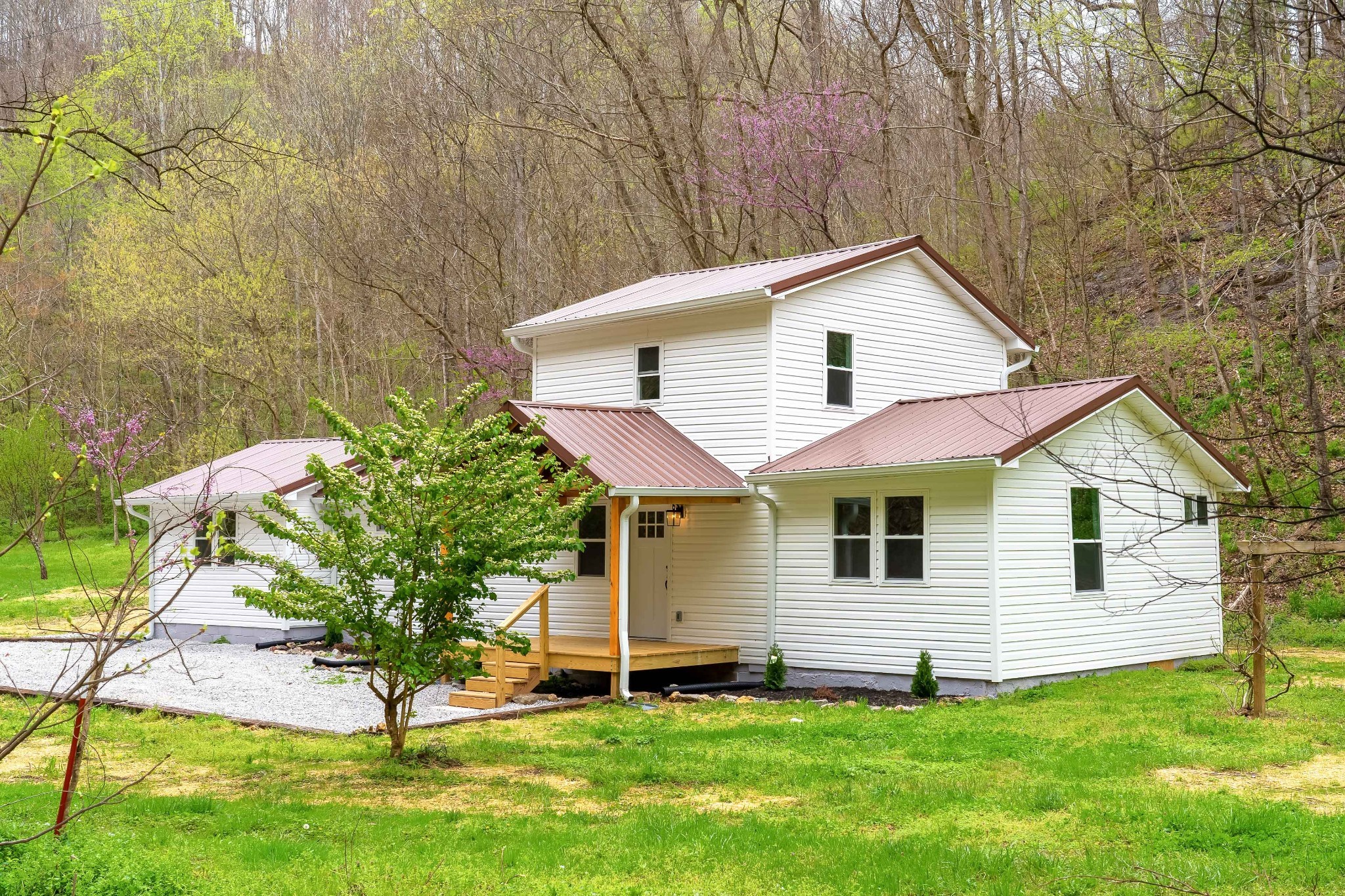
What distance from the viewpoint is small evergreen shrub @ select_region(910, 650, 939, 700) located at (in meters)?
14.2

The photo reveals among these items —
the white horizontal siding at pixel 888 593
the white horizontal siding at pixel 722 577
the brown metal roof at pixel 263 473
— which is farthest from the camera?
the brown metal roof at pixel 263 473

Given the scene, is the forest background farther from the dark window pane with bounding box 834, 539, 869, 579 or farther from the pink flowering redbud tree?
the dark window pane with bounding box 834, 539, 869, 579

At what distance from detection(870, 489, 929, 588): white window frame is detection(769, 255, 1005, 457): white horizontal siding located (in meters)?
1.87

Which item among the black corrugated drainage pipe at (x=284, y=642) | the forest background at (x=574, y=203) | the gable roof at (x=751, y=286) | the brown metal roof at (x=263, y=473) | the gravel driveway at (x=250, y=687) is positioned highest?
the forest background at (x=574, y=203)

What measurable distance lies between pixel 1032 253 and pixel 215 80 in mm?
26277

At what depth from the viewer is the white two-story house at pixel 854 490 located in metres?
14.5

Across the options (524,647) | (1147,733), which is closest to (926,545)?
(1147,733)

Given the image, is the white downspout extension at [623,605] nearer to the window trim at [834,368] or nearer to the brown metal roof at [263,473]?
the window trim at [834,368]

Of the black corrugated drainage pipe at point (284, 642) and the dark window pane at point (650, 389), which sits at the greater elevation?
the dark window pane at point (650, 389)

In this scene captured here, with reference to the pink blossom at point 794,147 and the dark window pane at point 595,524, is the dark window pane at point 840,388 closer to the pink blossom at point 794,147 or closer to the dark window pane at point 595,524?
the dark window pane at point 595,524

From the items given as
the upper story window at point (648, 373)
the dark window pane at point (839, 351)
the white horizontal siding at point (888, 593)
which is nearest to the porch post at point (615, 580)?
the white horizontal siding at point (888, 593)

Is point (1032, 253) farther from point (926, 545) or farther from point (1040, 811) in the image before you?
point (1040, 811)

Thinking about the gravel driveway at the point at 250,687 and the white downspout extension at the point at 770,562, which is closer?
the gravel driveway at the point at 250,687

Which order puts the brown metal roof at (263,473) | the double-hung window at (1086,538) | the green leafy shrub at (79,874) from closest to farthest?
the green leafy shrub at (79,874), the double-hung window at (1086,538), the brown metal roof at (263,473)
